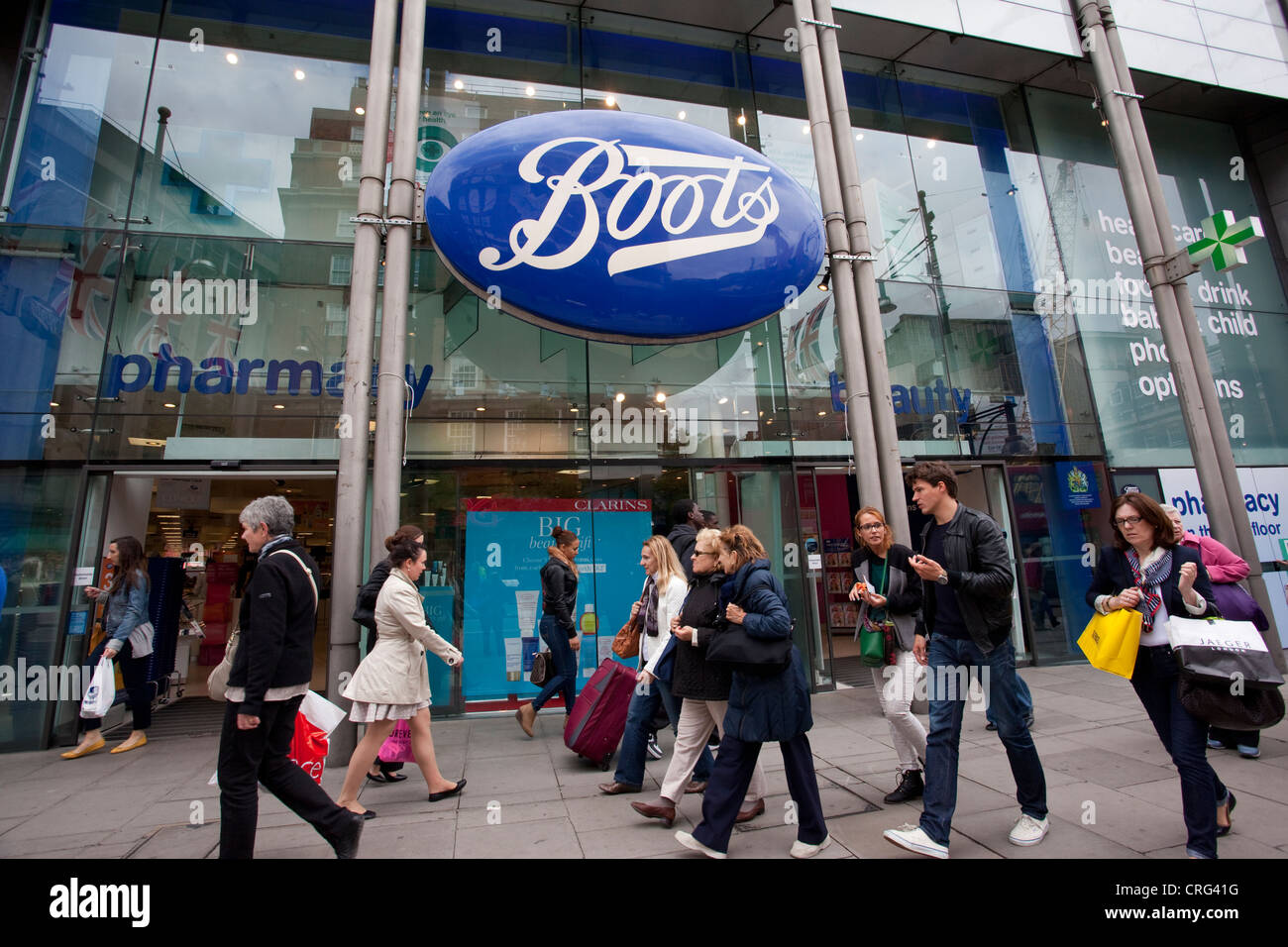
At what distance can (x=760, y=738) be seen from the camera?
3.05m

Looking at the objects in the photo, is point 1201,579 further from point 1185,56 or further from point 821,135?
point 1185,56

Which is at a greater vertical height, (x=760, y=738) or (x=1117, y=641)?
(x=1117, y=641)

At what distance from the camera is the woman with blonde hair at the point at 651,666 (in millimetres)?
4195

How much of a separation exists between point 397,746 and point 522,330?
4.77m

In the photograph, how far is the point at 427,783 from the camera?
4.38 metres

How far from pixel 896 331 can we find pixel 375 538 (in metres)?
7.45

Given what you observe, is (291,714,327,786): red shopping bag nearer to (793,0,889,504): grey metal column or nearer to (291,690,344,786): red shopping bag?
(291,690,344,786): red shopping bag

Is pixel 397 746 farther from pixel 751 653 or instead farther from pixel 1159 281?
pixel 1159 281

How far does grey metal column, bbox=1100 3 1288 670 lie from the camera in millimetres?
6871

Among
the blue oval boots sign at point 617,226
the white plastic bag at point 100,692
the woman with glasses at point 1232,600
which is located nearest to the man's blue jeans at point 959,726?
the woman with glasses at point 1232,600

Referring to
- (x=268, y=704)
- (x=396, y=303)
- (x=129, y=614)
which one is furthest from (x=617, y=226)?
(x=129, y=614)

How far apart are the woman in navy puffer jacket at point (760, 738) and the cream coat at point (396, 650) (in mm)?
1777
